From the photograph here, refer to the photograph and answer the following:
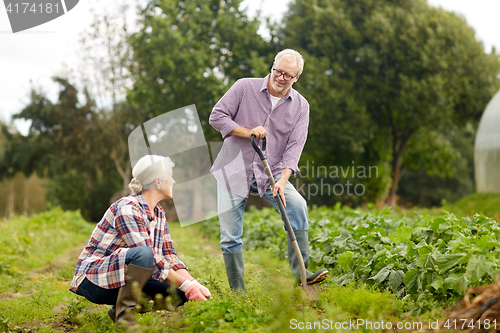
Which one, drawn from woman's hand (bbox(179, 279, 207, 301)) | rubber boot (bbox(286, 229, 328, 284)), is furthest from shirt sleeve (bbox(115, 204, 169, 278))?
rubber boot (bbox(286, 229, 328, 284))

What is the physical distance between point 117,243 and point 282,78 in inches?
72.2

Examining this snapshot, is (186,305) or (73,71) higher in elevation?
(73,71)

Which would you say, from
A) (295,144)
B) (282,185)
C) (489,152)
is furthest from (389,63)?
(282,185)

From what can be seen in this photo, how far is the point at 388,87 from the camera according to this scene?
1612 centimetres

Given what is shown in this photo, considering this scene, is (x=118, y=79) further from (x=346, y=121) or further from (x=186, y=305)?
(x=186, y=305)

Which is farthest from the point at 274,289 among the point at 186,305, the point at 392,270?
the point at 392,270

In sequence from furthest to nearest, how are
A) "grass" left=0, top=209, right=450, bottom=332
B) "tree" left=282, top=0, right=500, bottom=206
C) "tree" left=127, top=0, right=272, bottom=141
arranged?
"tree" left=282, top=0, right=500, bottom=206
"tree" left=127, top=0, right=272, bottom=141
"grass" left=0, top=209, right=450, bottom=332

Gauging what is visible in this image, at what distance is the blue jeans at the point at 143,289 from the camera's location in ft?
8.93

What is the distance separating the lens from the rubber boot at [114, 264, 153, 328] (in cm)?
271

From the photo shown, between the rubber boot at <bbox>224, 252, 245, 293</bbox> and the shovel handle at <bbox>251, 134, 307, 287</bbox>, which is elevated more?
the shovel handle at <bbox>251, 134, 307, 287</bbox>

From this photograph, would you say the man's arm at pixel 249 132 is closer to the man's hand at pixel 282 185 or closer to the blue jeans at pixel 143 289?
the man's hand at pixel 282 185

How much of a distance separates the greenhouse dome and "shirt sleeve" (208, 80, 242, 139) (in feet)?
37.3

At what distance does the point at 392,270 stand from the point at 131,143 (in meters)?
2.93

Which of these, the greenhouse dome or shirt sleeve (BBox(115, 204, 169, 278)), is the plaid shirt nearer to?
shirt sleeve (BBox(115, 204, 169, 278))
